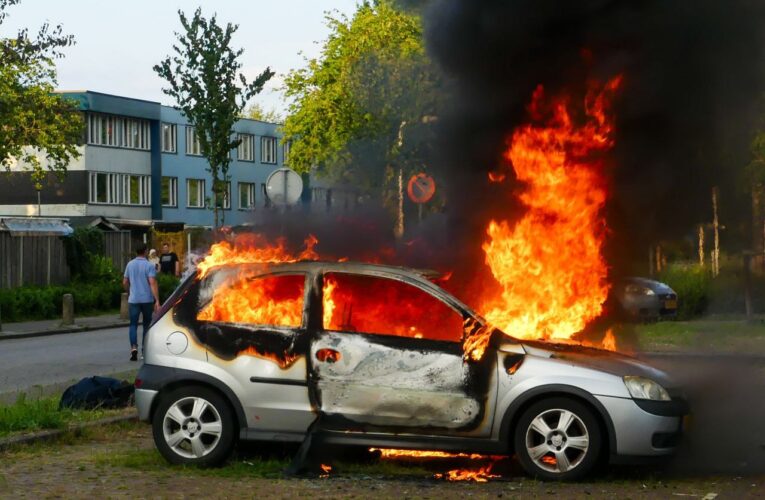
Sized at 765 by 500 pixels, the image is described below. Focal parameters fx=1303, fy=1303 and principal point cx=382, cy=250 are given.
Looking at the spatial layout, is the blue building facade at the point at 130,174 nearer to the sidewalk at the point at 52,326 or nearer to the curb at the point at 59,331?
the sidewalk at the point at 52,326

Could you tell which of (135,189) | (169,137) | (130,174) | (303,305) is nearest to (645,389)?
(303,305)

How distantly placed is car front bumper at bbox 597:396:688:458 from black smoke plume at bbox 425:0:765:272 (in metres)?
3.71

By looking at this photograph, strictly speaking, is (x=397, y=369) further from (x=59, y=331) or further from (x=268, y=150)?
(x=268, y=150)

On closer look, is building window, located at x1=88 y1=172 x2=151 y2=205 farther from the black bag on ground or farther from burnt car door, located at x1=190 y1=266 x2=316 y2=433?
burnt car door, located at x1=190 y1=266 x2=316 y2=433

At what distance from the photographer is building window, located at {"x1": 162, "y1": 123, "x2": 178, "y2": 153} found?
72.8 metres

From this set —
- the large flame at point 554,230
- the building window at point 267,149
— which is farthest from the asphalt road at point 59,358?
the building window at point 267,149

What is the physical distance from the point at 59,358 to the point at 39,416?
9.77 m

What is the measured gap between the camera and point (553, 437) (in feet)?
28.7

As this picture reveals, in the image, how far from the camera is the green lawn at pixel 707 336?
21.6m

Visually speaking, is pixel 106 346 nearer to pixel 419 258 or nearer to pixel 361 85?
pixel 419 258

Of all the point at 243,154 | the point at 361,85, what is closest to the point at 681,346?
the point at 361,85

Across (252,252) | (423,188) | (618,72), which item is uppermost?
(618,72)

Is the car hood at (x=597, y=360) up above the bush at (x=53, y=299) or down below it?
below

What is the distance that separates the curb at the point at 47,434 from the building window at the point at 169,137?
62.4 m
